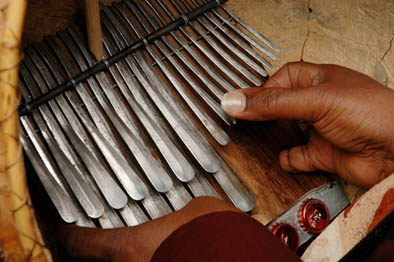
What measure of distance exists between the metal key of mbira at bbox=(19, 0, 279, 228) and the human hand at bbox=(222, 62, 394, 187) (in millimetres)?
149

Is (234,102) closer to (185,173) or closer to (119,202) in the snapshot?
(185,173)

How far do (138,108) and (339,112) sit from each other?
20.6 inches

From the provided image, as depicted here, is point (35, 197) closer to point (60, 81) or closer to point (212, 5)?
→ point (60, 81)

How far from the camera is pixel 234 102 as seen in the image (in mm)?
1103

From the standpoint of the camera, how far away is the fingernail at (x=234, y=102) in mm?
1098

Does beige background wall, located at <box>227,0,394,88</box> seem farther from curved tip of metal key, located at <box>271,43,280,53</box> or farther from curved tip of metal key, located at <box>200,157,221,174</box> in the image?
curved tip of metal key, located at <box>200,157,221,174</box>

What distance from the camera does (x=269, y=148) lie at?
1.26 metres

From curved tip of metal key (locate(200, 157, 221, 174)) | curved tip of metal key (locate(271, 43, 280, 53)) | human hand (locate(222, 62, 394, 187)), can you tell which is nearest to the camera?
human hand (locate(222, 62, 394, 187))

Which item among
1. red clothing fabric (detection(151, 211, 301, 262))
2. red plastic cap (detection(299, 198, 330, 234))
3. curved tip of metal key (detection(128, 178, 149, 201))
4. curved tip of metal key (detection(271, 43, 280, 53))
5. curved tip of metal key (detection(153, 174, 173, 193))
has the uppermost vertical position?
curved tip of metal key (detection(271, 43, 280, 53))

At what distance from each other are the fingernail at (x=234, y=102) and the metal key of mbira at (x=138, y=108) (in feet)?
0.31

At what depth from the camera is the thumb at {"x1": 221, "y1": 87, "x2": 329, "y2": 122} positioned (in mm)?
1031

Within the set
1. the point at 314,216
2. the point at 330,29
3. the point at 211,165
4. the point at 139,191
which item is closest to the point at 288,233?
the point at 314,216

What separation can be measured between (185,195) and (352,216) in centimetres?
39

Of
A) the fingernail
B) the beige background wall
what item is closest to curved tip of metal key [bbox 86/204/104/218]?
the fingernail
